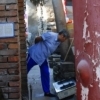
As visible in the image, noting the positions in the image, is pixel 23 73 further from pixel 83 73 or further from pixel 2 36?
pixel 83 73

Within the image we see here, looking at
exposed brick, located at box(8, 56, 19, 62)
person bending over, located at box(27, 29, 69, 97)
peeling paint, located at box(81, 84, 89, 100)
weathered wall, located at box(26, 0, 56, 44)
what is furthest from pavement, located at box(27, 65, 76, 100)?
weathered wall, located at box(26, 0, 56, 44)

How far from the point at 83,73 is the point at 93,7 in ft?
0.89

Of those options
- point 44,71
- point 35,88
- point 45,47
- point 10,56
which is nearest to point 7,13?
point 10,56

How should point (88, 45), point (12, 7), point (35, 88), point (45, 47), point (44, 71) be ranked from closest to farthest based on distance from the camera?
point (88, 45) < point (12, 7) < point (45, 47) < point (44, 71) < point (35, 88)

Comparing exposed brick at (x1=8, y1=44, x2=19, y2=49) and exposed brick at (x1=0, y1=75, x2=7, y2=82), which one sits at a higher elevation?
exposed brick at (x1=8, y1=44, x2=19, y2=49)

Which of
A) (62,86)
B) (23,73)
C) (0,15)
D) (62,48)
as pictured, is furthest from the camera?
(62,48)

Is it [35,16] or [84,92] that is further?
[35,16]

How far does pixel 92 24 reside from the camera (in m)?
1.15

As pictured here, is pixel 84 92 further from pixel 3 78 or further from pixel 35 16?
pixel 35 16

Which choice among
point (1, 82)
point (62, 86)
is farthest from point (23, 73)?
point (1, 82)

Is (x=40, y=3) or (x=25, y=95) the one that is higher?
(x=40, y=3)

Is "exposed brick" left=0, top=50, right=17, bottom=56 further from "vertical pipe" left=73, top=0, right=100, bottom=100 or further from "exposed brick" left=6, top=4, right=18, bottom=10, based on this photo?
"vertical pipe" left=73, top=0, right=100, bottom=100

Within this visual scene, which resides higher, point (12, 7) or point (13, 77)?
Answer: point (12, 7)

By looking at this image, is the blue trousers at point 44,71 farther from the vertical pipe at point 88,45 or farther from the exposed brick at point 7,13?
the vertical pipe at point 88,45
